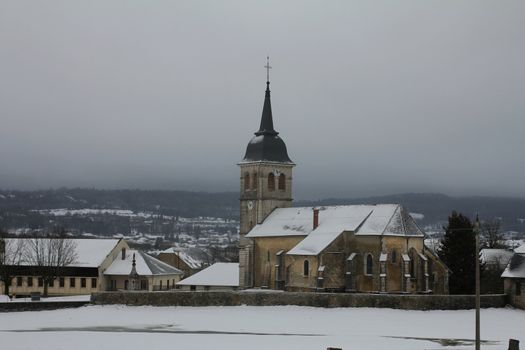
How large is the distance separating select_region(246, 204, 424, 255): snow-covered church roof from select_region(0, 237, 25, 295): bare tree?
21.9 m

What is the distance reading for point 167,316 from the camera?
52.1 m

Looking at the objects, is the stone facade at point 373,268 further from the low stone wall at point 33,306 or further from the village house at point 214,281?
the low stone wall at point 33,306

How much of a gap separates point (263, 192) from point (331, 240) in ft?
48.2

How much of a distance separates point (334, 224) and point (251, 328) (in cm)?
2316

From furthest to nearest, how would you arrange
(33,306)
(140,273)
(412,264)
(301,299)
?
(140,273) → (412,264) → (33,306) → (301,299)

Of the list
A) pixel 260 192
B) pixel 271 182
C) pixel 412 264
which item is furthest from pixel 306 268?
pixel 271 182

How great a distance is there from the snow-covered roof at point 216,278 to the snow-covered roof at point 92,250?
323 inches

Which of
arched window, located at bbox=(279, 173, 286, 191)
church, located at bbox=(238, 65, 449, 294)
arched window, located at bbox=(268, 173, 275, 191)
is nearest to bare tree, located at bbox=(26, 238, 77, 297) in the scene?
church, located at bbox=(238, 65, 449, 294)

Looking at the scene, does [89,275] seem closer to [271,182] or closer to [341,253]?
[271,182]

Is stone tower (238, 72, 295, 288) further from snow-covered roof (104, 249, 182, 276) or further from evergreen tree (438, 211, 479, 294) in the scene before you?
evergreen tree (438, 211, 479, 294)

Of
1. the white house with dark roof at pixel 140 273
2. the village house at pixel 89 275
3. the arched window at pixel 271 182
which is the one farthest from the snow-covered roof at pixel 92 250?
the arched window at pixel 271 182

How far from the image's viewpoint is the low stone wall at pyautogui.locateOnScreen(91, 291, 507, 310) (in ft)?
173

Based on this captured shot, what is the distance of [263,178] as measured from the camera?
76.7 meters

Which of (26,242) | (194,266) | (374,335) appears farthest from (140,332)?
(194,266)
